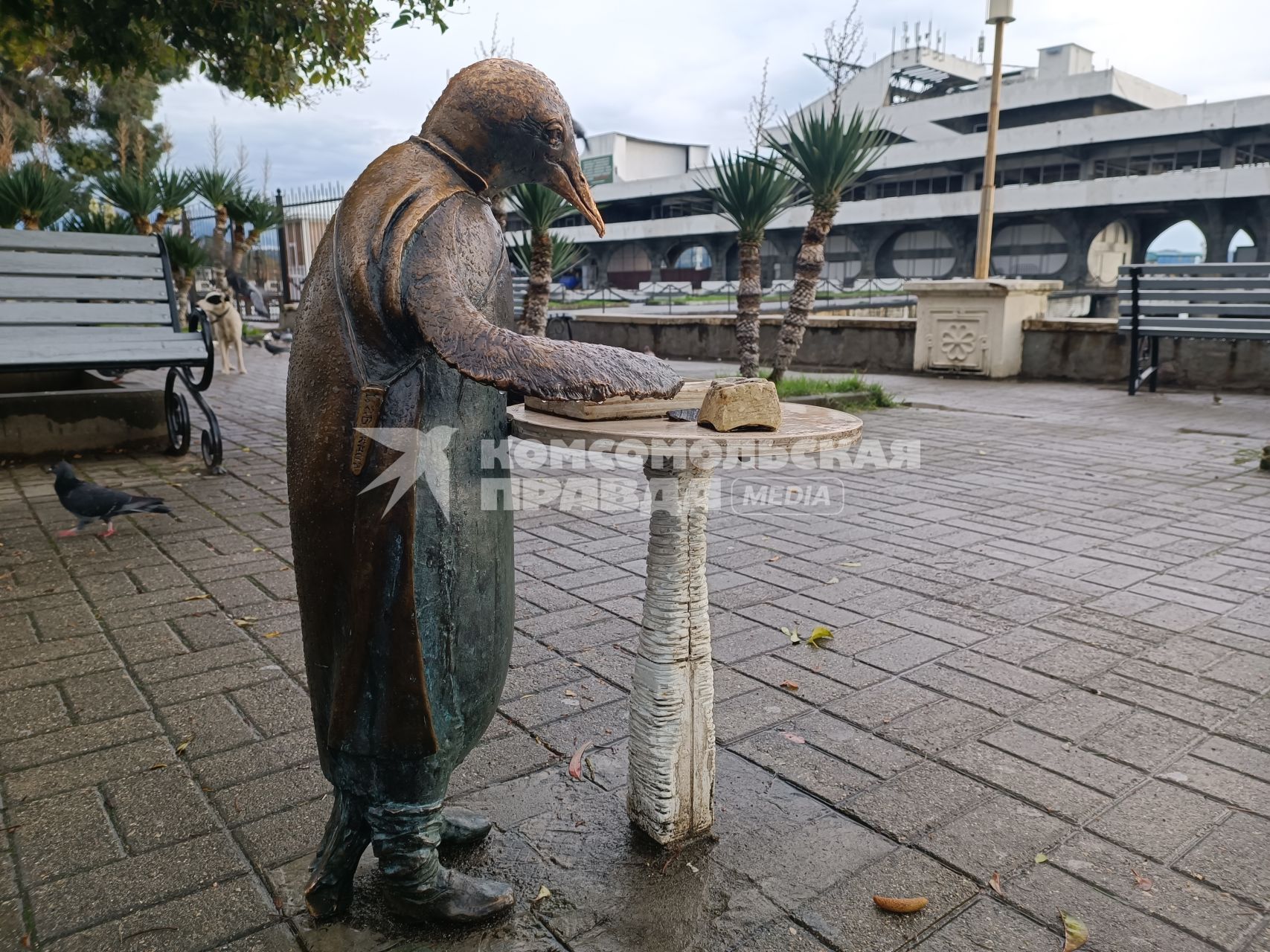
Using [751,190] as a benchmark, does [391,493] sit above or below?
below

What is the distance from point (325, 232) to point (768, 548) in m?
3.32

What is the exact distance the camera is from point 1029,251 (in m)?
38.9

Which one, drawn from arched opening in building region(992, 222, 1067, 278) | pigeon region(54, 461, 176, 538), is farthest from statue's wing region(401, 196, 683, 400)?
arched opening in building region(992, 222, 1067, 278)

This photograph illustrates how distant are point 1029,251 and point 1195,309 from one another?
3225 centimetres

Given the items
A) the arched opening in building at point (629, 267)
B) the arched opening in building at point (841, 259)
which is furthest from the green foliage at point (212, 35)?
the arched opening in building at point (629, 267)

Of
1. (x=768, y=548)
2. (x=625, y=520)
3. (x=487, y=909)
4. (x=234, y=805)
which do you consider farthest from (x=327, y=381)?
(x=625, y=520)

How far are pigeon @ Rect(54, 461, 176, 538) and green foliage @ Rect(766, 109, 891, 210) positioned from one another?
669 centimetres

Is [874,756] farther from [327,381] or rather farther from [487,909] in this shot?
[327,381]

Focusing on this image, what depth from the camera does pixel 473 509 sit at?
1.71m

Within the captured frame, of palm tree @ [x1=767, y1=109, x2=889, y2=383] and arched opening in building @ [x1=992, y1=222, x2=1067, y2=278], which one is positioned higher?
arched opening in building @ [x1=992, y1=222, x2=1067, y2=278]

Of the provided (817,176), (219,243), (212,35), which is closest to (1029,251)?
(219,243)

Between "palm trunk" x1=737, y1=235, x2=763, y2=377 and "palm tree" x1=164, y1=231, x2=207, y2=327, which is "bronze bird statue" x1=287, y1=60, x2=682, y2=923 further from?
"palm tree" x1=164, y1=231, x2=207, y2=327

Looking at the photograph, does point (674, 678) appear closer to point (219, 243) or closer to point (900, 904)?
point (900, 904)

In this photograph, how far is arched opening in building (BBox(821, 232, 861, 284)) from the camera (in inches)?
1732
